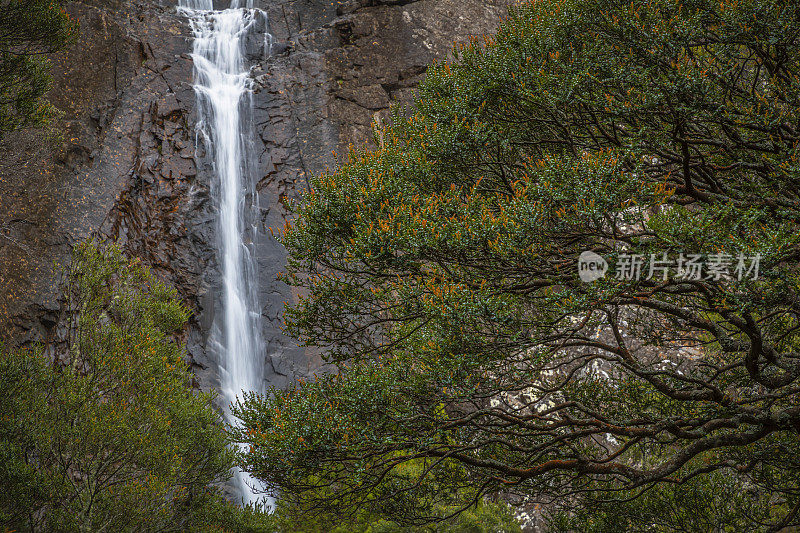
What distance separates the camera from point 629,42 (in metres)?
6.94

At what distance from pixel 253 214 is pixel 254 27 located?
7756mm

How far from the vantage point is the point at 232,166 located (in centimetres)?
2009

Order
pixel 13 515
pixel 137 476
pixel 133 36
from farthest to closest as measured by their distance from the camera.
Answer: pixel 133 36 < pixel 137 476 < pixel 13 515

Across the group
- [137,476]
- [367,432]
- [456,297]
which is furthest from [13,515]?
[456,297]

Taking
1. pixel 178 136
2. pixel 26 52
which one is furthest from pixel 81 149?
pixel 26 52

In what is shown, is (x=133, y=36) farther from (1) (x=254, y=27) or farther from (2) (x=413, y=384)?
(2) (x=413, y=384)

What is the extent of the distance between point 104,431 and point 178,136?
12.6 meters

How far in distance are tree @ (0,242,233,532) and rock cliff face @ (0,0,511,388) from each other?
5.76m

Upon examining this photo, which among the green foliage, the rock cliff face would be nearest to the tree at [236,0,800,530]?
the green foliage

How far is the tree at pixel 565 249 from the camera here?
600cm

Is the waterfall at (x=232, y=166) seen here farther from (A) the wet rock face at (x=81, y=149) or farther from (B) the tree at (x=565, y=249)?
(B) the tree at (x=565, y=249)

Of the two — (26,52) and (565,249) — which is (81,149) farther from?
(565,249)

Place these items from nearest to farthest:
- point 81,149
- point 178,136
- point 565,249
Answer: point 565,249
point 81,149
point 178,136

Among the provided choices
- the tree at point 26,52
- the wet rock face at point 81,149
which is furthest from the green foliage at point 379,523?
the tree at point 26,52
